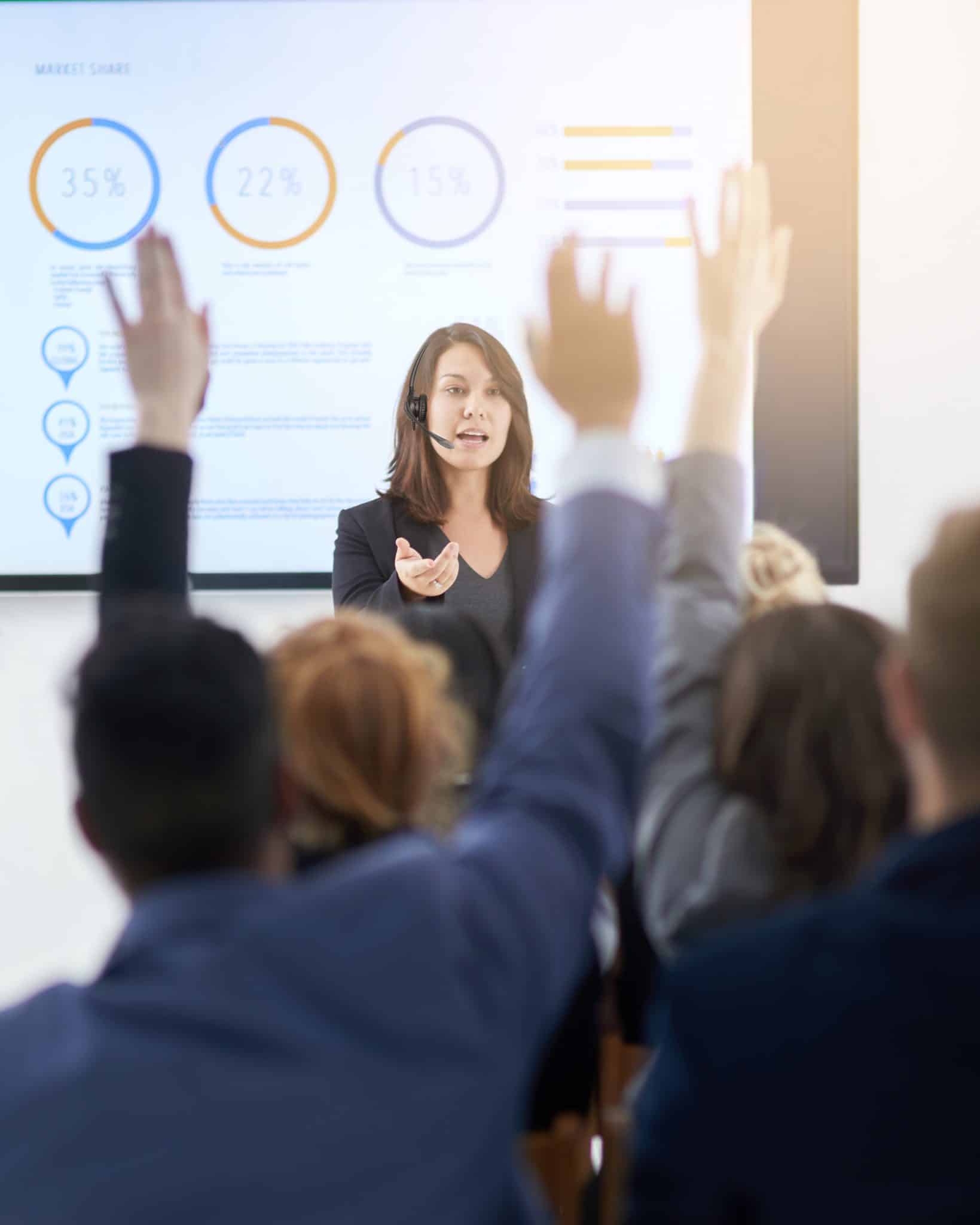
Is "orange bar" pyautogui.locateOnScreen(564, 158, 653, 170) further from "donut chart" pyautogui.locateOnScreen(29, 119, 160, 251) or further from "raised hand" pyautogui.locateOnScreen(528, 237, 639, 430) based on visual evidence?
"raised hand" pyautogui.locateOnScreen(528, 237, 639, 430)

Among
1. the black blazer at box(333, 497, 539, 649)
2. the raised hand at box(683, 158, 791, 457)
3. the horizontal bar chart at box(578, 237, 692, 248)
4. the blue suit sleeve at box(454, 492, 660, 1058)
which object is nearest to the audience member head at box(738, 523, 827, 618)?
the raised hand at box(683, 158, 791, 457)

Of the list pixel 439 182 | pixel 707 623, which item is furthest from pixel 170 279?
pixel 439 182

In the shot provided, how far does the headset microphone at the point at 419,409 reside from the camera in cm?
267

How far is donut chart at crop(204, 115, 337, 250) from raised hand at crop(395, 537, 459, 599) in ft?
3.52

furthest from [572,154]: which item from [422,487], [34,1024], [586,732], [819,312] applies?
[34,1024]

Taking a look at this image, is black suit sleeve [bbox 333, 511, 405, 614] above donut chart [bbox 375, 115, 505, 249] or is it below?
below

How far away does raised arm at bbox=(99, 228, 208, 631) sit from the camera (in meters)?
1.01

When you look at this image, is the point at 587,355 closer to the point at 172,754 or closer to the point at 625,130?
the point at 172,754

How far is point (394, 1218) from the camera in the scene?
2.24ft

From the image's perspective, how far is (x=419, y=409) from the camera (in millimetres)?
2676

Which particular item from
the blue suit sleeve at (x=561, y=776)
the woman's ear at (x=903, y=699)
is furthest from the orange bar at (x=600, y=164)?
the woman's ear at (x=903, y=699)

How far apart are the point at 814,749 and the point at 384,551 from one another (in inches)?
69.9

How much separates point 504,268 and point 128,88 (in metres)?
1.00

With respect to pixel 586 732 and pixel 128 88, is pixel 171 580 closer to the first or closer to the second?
pixel 586 732
